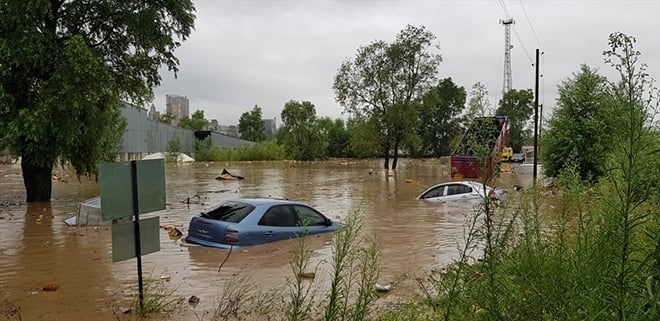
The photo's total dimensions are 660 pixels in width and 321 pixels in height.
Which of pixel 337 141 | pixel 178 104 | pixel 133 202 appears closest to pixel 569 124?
pixel 133 202

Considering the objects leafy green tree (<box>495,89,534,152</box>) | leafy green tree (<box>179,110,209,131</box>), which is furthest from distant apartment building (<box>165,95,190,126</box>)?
leafy green tree (<box>495,89,534,152</box>)

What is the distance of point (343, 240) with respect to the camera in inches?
141

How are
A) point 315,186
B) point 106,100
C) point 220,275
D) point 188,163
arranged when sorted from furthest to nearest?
point 188,163, point 315,186, point 106,100, point 220,275

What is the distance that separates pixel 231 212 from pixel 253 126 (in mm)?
103597

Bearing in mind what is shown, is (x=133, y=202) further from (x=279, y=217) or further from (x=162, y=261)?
(x=279, y=217)

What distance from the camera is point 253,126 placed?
375 ft

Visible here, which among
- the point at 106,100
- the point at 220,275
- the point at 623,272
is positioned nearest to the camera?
the point at 623,272

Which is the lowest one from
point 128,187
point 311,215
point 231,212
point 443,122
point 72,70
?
point 311,215

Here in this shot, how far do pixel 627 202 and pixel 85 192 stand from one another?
3000 cm

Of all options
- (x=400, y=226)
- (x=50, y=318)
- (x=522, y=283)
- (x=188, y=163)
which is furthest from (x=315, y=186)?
(x=188, y=163)

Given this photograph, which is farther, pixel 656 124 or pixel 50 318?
pixel 50 318

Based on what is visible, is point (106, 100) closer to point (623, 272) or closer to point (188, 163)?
point (623, 272)

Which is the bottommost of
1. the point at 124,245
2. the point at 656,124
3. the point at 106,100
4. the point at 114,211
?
the point at 124,245

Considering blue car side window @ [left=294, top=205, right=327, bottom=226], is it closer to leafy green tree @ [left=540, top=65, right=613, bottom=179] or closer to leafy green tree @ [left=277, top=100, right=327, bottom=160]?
leafy green tree @ [left=540, top=65, right=613, bottom=179]
